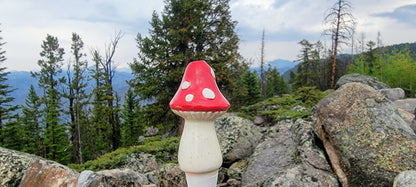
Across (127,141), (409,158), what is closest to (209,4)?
(409,158)

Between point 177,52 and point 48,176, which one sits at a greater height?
point 177,52

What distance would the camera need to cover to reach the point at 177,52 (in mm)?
16672

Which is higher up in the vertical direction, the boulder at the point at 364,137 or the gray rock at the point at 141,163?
the boulder at the point at 364,137

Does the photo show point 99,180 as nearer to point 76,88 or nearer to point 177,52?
point 177,52

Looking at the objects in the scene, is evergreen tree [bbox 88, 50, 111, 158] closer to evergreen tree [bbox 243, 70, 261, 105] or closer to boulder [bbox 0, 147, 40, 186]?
evergreen tree [bbox 243, 70, 261, 105]

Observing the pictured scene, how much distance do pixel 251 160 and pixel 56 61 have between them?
97.1ft

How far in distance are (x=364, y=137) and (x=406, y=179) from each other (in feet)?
2.61

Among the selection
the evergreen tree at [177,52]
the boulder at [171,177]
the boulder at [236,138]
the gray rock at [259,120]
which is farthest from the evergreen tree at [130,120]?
the boulder at [171,177]

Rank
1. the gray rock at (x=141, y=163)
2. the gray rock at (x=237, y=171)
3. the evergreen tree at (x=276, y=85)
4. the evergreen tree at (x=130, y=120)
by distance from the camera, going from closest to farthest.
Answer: the gray rock at (x=237, y=171) < the gray rock at (x=141, y=163) < the evergreen tree at (x=130, y=120) < the evergreen tree at (x=276, y=85)

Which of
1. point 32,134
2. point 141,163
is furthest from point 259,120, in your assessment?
point 32,134

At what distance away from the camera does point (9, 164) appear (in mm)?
4844

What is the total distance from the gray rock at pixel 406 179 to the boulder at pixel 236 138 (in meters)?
3.69

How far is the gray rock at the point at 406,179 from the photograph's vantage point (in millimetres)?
3387

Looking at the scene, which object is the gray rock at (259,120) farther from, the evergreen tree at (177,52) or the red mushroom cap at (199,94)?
the red mushroom cap at (199,94)
